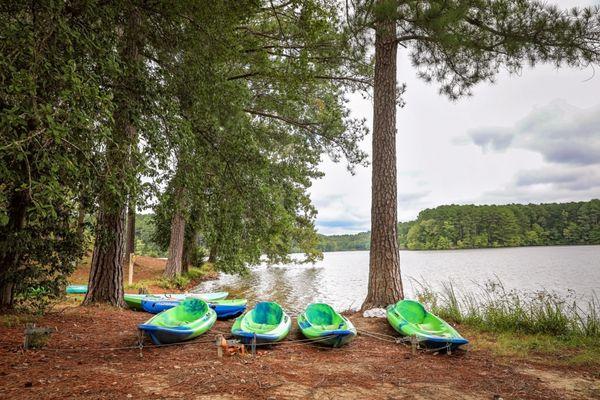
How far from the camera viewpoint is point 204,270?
22250 millimetres

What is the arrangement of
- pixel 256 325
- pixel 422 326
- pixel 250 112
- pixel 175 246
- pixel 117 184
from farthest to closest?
1. pixel 175 246
2. pixel 250 112
3. pixel 422 326
4. pixel 256 325
5. pixel 117 184

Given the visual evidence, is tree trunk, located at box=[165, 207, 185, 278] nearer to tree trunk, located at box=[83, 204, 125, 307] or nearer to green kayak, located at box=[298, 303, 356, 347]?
tree trunk, located at box=[83, 204, 125, 307]

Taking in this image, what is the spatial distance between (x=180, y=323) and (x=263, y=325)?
1305 millimetres

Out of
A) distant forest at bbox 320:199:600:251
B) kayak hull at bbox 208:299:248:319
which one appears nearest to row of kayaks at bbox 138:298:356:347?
kayak hull at bbox 208:299:248:319

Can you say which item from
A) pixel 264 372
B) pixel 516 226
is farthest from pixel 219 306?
pixel 516 226

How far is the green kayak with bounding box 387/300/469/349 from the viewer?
505 cm

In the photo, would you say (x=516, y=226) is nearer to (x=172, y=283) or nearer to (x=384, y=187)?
(x=172, y=283)

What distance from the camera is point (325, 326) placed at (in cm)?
573

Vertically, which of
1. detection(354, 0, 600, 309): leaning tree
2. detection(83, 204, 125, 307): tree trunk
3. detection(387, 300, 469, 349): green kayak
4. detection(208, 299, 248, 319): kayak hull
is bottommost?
detection(208, 299, 248, 319): kayak hull

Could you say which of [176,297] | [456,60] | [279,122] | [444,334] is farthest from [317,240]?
[444,334]

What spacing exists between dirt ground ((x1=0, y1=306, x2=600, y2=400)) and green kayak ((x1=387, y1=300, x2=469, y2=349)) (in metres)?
0.20

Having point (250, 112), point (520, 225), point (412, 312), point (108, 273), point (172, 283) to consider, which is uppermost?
point (250, 112)

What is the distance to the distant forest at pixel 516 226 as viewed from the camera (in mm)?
65625

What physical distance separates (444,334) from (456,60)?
5865mm
